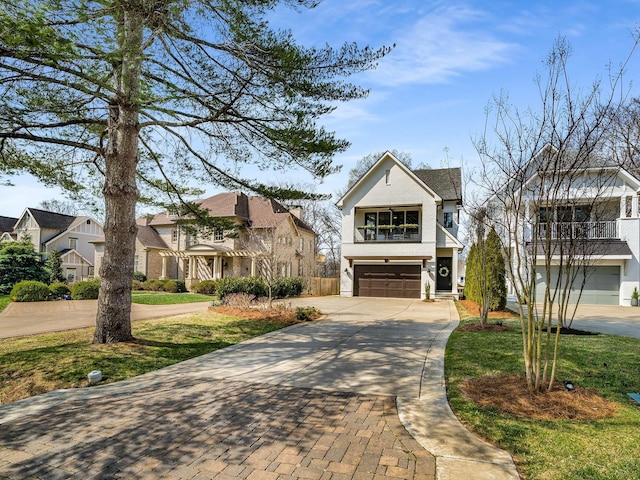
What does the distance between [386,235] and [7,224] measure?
140 ft

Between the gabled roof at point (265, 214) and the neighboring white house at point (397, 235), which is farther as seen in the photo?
the gabled roof at point (265, 214)

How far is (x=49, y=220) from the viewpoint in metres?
37.9

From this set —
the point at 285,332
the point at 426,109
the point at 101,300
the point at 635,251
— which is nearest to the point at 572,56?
the point at 426,109

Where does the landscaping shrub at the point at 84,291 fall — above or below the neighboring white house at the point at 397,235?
below

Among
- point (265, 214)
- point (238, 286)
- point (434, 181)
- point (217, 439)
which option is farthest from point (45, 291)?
point (434, 181)


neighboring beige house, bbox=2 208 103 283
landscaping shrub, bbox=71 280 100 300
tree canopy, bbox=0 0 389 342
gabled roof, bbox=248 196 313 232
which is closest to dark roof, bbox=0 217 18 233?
neighboring beige house, bbox=2 208 103 283

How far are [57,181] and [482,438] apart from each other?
11147 millimetres

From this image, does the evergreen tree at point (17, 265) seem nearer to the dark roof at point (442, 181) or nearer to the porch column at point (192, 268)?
the porch column at point (192, 268)

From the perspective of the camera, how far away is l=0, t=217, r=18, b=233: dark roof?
4118cm

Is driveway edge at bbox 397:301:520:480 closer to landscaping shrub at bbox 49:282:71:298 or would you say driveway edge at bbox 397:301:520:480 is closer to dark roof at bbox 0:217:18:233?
landscaping shrub at bbox 49:282:71:298

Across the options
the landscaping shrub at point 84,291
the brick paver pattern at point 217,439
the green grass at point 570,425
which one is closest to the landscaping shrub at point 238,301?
the landscaping shrub at point 84,291

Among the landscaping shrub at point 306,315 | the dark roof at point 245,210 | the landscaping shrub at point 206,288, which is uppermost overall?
the dark roof at point 245,210

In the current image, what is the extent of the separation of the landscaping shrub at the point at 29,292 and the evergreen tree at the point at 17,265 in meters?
5.18

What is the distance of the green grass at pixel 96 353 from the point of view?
18.9ft
